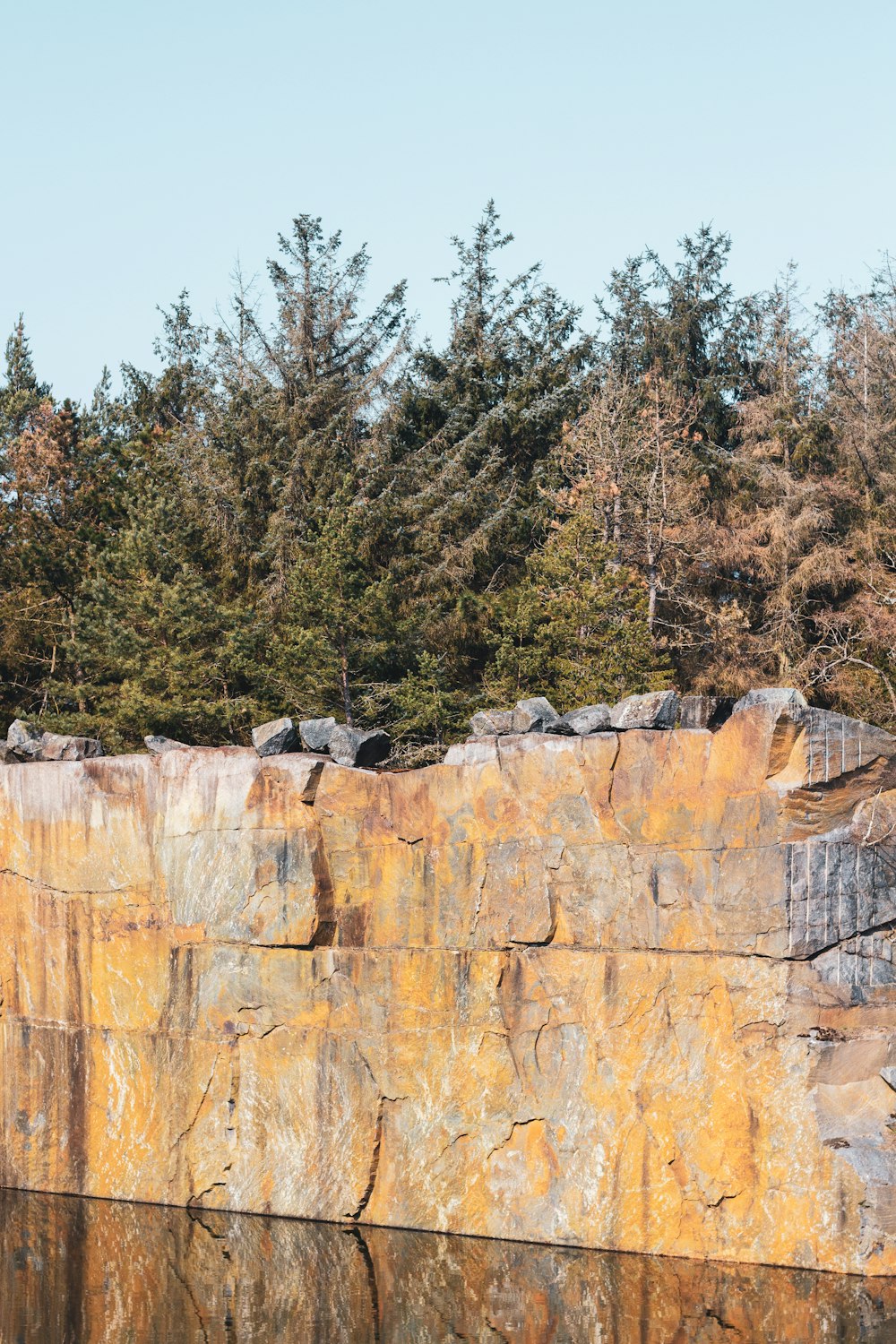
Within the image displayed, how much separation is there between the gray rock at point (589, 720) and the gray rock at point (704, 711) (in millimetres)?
1016

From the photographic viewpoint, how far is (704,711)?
19359 mm

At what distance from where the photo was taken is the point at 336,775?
2116cm

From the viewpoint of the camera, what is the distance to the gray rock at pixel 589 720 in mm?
19953

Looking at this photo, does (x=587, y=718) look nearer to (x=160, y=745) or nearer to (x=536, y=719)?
(x=536, y=719)

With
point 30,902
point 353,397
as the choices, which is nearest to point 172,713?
point 30,902

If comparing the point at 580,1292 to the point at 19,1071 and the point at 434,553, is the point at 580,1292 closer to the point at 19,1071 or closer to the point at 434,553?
the point at 19,1071

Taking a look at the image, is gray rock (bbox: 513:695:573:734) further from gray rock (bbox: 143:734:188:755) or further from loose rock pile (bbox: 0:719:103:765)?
loose rock pile (bbox: 0:719:103:765)

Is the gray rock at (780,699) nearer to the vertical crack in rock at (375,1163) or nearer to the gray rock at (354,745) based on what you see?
the gray rock at (354,745)

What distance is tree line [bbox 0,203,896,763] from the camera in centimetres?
2778

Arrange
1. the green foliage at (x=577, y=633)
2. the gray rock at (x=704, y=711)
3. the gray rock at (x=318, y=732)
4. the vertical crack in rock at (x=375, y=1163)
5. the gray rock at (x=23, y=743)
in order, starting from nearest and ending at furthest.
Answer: the gray rock at (x=704, y=711) < the vertical crack in rock at (x=375, y=1163) < the gray rock at (x=318, y=732) < the gray rock at (x=23, y=743) < the green foliage at (x=577, y=633)

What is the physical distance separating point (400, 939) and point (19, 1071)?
6313 mm

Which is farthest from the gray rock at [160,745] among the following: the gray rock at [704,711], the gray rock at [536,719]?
the gray rock at [704,711]

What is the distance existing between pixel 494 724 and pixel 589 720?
147 centimetres

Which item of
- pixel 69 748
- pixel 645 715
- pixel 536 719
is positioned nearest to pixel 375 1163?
pixel 536 719
